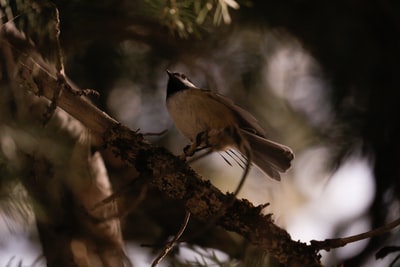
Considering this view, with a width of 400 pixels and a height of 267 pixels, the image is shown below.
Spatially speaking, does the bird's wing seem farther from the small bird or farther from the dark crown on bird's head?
the dark crown on bird's head

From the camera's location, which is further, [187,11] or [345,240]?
[187,11]

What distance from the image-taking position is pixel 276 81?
58.2 inches

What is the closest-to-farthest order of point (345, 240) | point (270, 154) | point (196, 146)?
1. point (345, 240)
2. point (196, 146)
3. point (270, 154)

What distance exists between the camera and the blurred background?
127 centimetres

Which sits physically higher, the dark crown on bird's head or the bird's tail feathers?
the bird's tail feathers

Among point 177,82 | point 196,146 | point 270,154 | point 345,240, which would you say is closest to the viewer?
point 345,240

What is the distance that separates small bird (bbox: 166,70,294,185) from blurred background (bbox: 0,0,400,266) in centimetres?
12

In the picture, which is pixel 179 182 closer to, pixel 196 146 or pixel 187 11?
pixel 196 146

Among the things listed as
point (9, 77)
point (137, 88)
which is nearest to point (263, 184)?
point (137, 88)

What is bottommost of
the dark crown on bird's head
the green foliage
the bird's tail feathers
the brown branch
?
the brown branch

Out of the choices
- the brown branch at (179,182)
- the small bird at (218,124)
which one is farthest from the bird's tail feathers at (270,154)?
the brown branch at (179,182)

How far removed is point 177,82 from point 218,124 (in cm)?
23

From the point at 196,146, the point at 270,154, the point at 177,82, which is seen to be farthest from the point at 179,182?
the point at 177,82

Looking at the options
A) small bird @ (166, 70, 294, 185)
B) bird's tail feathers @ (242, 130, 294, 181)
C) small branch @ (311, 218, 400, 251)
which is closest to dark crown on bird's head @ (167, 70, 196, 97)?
small bird @ (166, 70, 294, 185)
